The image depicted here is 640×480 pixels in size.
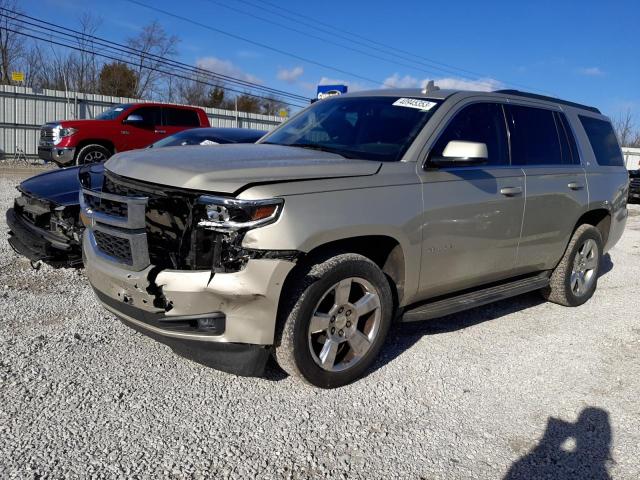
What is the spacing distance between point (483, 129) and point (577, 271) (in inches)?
83.7

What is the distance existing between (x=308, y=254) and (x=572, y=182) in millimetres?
3093

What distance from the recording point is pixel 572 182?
5.15 meters

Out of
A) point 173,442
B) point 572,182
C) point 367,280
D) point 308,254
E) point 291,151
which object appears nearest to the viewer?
point 173,442

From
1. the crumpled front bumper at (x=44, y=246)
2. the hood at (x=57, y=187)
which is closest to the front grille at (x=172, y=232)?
the crumpled front bumper at (x=44, y=246)

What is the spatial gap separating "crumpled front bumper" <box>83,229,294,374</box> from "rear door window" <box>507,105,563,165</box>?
8.56 feet

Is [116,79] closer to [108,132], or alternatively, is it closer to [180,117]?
[180,117]

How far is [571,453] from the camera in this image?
9.77 ft

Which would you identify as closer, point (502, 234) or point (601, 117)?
point (502, 234)

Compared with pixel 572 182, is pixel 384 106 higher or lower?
higher

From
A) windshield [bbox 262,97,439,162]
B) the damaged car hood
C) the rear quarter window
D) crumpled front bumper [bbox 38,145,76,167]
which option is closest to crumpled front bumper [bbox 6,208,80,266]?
the damaged car hood

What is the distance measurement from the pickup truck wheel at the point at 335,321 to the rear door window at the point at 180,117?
13.4 meters

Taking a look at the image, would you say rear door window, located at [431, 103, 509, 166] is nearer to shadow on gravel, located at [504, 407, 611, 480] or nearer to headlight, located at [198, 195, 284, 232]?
headlight, located at [198, 195, 284, 232]

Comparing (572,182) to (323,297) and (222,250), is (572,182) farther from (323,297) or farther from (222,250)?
(222,250)

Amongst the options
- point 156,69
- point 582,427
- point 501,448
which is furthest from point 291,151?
point 156,69
